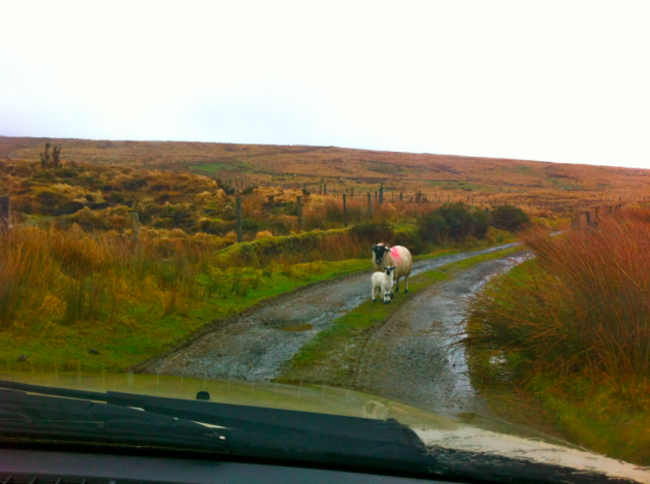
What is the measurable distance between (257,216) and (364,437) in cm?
2897

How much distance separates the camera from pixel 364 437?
2.88 meters

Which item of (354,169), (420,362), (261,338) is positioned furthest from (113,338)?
(354,169)

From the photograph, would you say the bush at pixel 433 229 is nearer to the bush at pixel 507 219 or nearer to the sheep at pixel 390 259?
the bush at pixel 507 219

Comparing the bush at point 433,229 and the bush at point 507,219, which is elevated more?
the bush at point 507,219

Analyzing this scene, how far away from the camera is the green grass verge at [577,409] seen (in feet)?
15.0

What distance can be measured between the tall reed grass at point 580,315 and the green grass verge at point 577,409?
147 millimetres

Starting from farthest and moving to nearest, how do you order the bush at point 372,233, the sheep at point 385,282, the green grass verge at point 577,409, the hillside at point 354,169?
the hillside at point 354,169, the bush at point 372,233, the sheep at point 385,282, the green grass verge at point 577,409

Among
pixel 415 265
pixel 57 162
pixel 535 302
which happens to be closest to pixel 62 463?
pixel 535 302

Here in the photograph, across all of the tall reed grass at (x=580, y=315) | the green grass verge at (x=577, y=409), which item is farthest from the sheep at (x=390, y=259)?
the green grass verge at (x=577, y=409)

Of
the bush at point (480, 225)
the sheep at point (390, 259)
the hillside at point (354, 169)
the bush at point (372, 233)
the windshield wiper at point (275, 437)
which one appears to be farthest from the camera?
the hillside at point (354, 169)

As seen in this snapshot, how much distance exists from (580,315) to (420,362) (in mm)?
2287

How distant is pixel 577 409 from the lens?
17.7 ft

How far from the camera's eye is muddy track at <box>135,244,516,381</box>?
278 inches

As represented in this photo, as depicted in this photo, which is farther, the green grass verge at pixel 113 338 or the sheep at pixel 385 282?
the sheep at pixel 385 282
